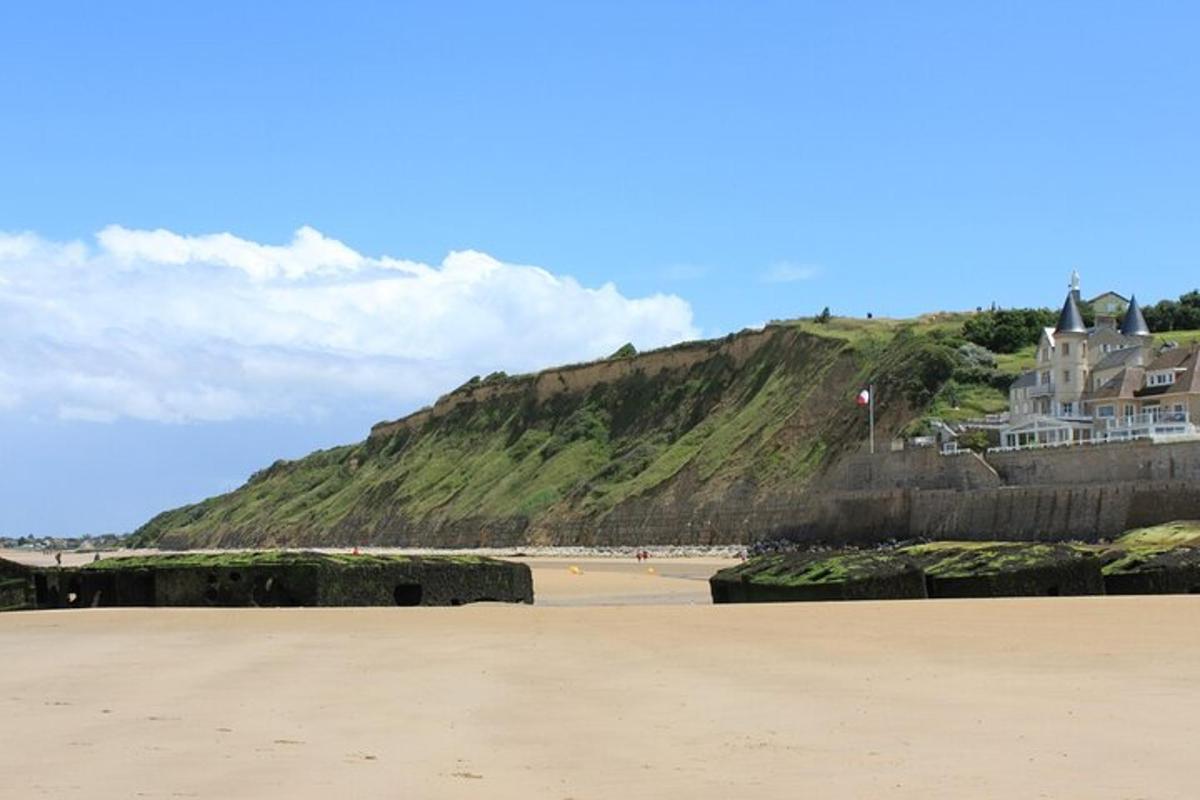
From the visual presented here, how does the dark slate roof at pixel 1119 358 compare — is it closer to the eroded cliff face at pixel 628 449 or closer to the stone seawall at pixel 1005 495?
the stone seawall at pixel 1005 495

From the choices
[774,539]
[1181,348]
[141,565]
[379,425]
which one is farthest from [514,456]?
[141,565]

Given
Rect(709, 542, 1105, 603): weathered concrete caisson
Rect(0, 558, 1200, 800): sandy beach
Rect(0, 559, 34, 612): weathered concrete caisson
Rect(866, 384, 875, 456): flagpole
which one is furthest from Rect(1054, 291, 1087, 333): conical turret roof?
Rect(0, 559, 34, 612): weathered concrete caisson

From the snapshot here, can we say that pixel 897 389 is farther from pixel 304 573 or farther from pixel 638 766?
pixel 638 766

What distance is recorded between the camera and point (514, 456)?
11288cm

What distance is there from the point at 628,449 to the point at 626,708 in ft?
294

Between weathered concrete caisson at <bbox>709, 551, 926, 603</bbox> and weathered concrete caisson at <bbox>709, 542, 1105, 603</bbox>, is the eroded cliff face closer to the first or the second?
weathered concrete caisson at <bbox>709, 551, 926, 603</bbox>

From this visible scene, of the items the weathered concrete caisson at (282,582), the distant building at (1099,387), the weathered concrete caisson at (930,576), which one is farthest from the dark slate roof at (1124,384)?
the weathered concrete caisson at (282,582)

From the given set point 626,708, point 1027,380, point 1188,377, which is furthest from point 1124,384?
point 626,708

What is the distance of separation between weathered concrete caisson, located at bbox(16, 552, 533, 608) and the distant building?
119 ft

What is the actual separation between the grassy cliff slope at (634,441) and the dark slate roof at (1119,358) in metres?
8.42

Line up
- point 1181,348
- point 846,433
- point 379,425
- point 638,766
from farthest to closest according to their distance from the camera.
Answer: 1. point 379,425
2. point 846,433
3. point 1181,348
4. point 638,766

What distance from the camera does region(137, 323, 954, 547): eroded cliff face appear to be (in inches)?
3105

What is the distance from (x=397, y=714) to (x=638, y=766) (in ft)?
10.5

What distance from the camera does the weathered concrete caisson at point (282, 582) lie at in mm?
27500
